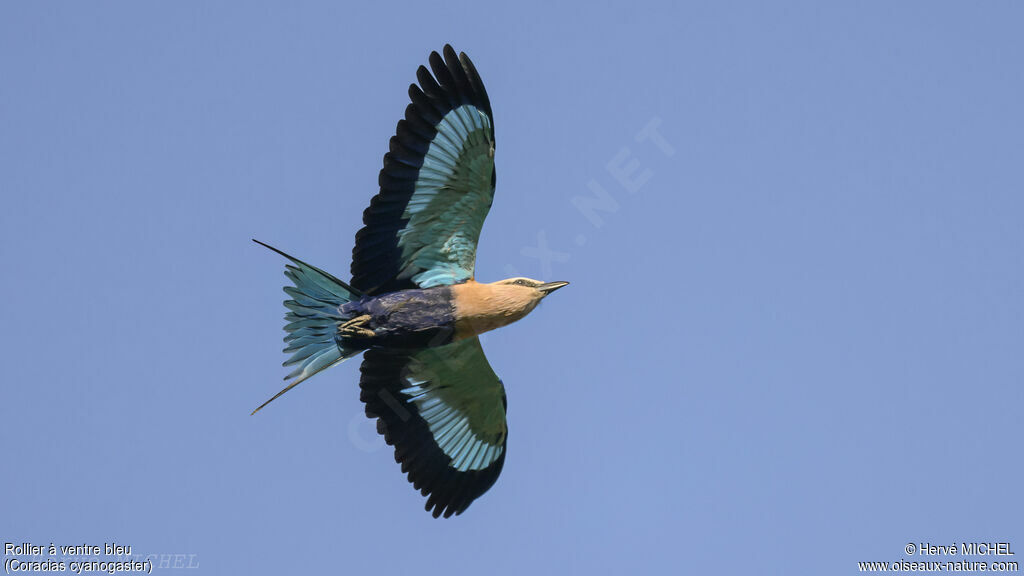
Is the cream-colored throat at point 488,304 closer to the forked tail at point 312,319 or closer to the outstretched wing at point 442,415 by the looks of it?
the outstretched wing at point 442,415

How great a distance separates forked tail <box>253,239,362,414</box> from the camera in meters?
11.0

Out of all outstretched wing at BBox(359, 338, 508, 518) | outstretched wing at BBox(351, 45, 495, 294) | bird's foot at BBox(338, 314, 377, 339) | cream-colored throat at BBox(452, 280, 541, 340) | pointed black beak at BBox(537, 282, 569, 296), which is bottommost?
outstretched wing at BBox(359, 338, 508, 518)

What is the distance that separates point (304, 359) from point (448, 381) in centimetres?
157

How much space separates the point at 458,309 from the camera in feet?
37.1

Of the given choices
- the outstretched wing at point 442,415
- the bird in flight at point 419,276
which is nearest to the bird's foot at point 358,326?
the bird in flight at point 419,276

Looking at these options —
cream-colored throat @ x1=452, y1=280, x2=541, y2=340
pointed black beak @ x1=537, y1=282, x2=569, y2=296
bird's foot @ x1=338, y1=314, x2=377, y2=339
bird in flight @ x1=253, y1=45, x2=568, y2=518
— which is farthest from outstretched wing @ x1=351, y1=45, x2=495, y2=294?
pointed black beak @ x1=537, y1=282, x2=569, y2=296

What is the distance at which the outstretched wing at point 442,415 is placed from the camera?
38.9ft

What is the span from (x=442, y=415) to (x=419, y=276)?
62.7 inches

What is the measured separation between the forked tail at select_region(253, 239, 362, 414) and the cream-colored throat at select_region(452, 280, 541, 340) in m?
0.93

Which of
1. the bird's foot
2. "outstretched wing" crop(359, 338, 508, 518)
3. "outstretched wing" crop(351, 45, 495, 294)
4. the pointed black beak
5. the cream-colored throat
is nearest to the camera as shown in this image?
"outstretched wing" crop(351, 45, 495, 294)

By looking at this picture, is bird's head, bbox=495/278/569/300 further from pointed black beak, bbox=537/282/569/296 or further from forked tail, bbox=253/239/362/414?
forked tail, bbox=253/239/362/414

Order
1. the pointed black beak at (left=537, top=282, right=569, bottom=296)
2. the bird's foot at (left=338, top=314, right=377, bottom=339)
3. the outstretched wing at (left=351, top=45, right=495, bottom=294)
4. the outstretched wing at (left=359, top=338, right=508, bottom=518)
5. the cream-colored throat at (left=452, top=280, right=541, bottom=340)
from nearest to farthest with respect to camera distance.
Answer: the outstretched wing at (left=351, top=45, right=495, bottom=294) < the bird's foot at (left=338, top=314, right=377, bottom=339) < the cream-colored throat at (left=452, top=280, right=541, bottom=340) < the pointed black beak at (left=537, top=282, right=569, bottom=296) < the outstretched wing at (left=359, top=338, right=508, bottom=518)

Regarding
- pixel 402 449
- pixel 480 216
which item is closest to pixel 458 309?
pixel 480 216

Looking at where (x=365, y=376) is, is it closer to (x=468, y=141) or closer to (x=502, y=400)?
(x=502, y=400)
